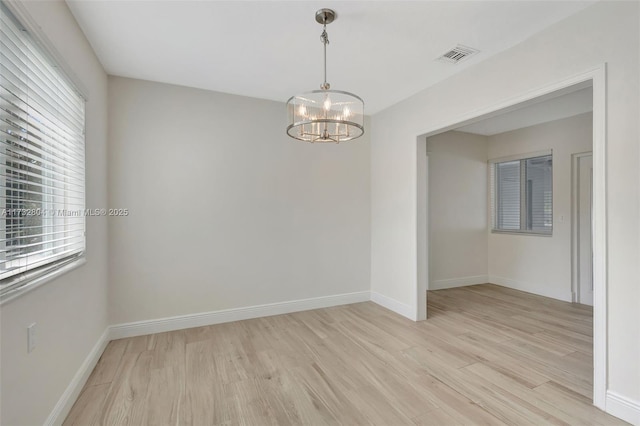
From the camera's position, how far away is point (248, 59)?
113 inches

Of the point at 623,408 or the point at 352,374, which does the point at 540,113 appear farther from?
the point at 352,374

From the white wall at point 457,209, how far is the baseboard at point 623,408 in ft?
10.3

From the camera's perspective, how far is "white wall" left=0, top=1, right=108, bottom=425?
142 centimetres

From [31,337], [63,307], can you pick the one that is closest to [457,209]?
[63,307]

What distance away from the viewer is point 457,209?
5.41 m

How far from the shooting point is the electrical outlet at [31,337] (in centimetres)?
153

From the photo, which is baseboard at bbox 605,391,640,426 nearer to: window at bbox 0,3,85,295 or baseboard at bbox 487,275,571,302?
baseboard at bbox 487,275,571,302

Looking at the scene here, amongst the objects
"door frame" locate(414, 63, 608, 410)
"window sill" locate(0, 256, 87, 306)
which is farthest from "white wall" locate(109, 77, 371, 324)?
"door frame" locate(414, 63, 608, 410)

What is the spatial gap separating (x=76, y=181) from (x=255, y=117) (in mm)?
2081

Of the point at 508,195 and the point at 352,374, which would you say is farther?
the point at 508,195

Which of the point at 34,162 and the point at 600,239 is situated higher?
the point at 34,162

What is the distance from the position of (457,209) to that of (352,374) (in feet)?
12.9

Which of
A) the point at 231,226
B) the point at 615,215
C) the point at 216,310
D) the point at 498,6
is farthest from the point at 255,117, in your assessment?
the point at 615,215

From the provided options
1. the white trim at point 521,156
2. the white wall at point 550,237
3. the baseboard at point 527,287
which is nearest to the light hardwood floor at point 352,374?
the baseboard at point 527,287
